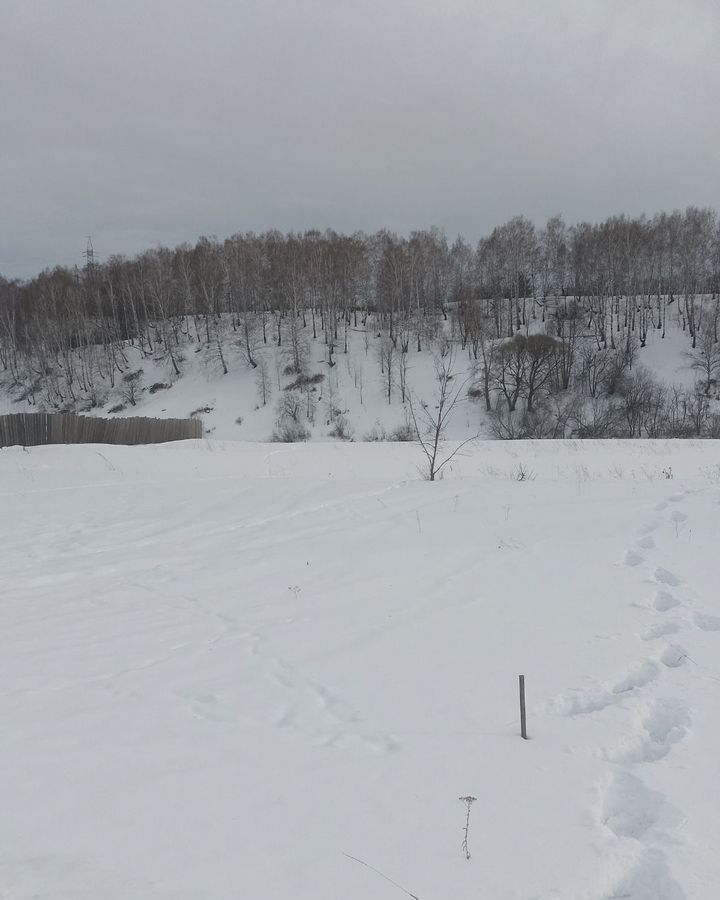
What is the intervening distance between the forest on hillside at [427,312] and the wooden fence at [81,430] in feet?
51.9

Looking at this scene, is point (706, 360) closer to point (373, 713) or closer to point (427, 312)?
point (427, 312)

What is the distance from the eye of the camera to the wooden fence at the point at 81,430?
80.9ft

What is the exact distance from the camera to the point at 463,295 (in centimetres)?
5125

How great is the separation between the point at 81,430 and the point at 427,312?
3472 cm

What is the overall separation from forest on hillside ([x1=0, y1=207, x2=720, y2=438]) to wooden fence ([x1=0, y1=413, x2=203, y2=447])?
15808 mm

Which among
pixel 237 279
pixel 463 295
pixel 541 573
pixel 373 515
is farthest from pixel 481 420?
pixel 541 573

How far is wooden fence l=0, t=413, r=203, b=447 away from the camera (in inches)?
971

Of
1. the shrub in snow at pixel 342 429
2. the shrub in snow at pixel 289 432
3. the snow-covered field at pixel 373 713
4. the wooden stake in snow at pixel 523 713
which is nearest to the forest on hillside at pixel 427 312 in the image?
the shrub in snow at pixel 289 432

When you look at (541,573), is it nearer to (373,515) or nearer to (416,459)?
(373,515)

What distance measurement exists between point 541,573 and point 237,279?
168 ft

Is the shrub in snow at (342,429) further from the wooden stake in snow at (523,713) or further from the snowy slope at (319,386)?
the wooden stake in snow at (523,713)

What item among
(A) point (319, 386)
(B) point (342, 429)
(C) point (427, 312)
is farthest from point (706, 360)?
(A) point (319, 386)

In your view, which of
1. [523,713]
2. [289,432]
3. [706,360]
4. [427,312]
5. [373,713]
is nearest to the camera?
[523,713]

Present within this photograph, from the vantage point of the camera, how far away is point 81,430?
25.0 m
